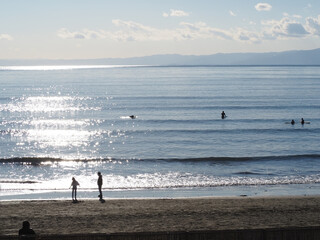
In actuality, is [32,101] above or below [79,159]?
above

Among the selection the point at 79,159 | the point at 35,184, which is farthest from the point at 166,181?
the point at 79,159

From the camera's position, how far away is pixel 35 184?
31.8m

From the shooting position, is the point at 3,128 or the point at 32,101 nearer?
the point at 3,128

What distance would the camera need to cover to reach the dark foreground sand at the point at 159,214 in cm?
1948

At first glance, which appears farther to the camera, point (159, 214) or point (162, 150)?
point (162, 150)

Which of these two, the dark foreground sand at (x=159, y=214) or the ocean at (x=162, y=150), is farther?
the ocean at (x=162, y=150)

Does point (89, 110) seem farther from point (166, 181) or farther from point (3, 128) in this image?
point (166, 181)

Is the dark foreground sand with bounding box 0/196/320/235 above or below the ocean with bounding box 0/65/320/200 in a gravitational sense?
below

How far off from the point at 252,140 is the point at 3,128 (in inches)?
1248

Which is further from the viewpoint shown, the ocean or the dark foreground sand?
the ocean

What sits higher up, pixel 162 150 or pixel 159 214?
pixel 162 150

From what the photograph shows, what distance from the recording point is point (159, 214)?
21531 mm

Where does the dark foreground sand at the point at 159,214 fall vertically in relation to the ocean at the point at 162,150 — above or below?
below

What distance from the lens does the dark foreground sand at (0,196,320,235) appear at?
19.5 metres
